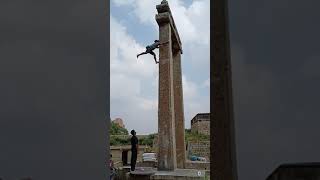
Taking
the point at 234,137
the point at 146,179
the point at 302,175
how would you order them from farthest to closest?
the point at 146,179 → the point at 234,137 → the point at 302,175

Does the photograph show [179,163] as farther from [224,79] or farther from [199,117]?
[199,117]

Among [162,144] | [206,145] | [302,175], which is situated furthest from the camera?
[206,145]

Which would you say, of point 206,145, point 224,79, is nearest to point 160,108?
point 224,79

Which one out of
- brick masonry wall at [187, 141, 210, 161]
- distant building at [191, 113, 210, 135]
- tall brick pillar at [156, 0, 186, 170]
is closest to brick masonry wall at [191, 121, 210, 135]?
distant building at [191, 113, 210, 135]

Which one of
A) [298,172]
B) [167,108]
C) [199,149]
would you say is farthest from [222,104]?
[199,149]

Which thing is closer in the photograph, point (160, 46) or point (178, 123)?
point (160, 46)

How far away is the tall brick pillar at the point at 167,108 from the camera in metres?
9.60

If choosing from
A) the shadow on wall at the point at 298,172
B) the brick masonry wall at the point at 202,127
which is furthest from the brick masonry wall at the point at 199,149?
the shadow on wall at the point at 298,172

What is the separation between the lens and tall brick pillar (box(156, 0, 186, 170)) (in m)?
9.60

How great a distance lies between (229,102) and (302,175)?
188 centimetres

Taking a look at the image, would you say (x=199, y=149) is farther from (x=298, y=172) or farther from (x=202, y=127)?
(x=298, y=172)

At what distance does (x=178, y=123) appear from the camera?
1188 centimetres

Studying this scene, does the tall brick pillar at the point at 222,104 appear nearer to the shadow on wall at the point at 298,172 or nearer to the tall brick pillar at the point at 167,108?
the shadow on wall at the point at 298,172

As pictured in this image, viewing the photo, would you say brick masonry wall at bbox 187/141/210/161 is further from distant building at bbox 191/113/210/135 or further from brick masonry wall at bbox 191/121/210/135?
distant building at bbox 191/113/210/135
